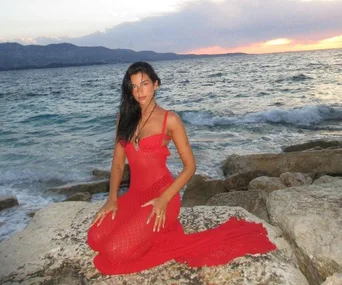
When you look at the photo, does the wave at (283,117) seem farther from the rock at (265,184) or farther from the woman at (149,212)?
the woman at (149,212)

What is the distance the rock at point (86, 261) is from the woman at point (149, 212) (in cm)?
10

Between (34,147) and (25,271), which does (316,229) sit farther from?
(34,147)

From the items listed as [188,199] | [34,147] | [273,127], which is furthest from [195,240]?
[273,127]

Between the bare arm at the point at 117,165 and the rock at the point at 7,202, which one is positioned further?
the rock at the point at 7,202

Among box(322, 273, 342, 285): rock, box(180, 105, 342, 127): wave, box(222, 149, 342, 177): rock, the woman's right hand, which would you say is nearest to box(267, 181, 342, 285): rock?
box(322, 273, 342, 285): rock

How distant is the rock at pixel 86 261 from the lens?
2.86 metres

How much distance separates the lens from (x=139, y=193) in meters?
3.55

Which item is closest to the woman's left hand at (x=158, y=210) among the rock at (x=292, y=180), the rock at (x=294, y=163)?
the rock at (x=292, y=180)

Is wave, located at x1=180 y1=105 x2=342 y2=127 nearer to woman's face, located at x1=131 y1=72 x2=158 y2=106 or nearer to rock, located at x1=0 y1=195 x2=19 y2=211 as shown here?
rock, located at x1=0 y1=195 x2=19 y2=211

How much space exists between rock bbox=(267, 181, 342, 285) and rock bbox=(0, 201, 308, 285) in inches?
5.9

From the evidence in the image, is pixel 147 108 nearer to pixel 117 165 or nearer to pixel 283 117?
pixel 117 165

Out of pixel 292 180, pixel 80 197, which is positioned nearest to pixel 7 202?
pixel 80 197

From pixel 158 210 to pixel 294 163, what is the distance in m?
6.18

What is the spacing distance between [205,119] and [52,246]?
1590cm
